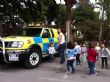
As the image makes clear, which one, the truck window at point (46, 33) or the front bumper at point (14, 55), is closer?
the front bumper at point (14, 55)

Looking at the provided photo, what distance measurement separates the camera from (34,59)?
1197cm

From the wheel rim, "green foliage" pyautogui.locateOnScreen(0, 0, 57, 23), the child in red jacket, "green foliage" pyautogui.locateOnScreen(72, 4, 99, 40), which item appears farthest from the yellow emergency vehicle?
"green foliage" pyautogui.locateOnScreen(72, 4, 99, 40)

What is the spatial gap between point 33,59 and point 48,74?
1.38 metres

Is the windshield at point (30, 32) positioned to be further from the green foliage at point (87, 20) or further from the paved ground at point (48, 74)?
the green foliage at point (87, 20)

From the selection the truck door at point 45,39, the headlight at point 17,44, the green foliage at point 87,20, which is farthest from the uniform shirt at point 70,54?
the green foliage at point 87,20

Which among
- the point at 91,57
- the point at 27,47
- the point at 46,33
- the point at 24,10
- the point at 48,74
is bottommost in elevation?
the point at 48,74

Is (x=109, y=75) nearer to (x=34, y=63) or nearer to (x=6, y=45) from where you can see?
(x=34, y=63)

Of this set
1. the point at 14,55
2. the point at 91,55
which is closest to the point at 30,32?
the point at 14,55

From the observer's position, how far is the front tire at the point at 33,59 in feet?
38.0

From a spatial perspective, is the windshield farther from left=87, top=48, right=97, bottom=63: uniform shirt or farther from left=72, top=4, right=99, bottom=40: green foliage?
left=72, top=4, right=99, bottom=40: green foliage

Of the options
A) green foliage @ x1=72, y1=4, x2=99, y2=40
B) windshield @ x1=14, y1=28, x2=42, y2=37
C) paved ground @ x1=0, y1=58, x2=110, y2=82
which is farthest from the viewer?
green foliage @ x1=72, y1=4, x2=99, y2=40

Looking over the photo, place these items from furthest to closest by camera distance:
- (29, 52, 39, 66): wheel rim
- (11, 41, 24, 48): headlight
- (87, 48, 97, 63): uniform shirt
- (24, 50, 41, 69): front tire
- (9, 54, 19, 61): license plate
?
(29, 52, 39, 66): wheel rim, (24, 50, 41, 69): front tire, (11, 41, 24, 48): headlight, (9, 54, 19, 61): license plate, (87, 48, 97, 63): uniform shirt

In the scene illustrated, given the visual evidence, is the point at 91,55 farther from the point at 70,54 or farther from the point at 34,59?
the point at 34,59

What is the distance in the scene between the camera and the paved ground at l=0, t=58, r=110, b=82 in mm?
9875
